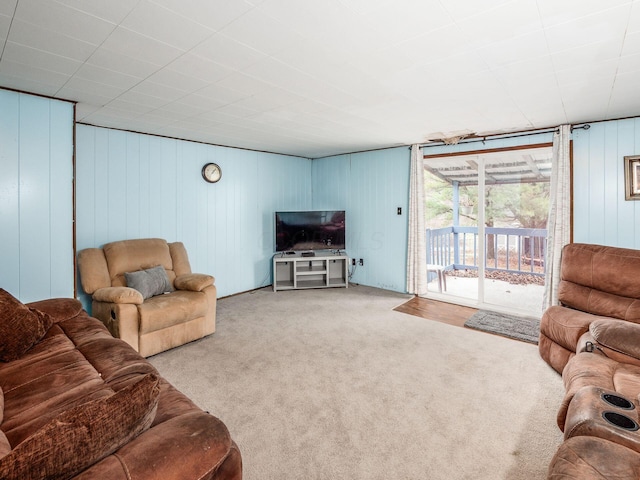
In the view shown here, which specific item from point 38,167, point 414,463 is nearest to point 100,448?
point 414,463

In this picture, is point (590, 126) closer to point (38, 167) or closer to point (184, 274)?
point (184, 274)

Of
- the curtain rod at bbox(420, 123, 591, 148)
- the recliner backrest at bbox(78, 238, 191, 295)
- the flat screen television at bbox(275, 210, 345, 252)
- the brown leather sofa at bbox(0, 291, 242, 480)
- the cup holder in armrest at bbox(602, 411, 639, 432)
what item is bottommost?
the cup holder in armrest at bbox(602, 411, 639, 432)

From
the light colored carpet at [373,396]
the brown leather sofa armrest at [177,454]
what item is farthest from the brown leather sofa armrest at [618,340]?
the brown leather sofa armrest at [177,454]

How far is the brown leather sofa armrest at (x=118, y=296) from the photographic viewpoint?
3.04m

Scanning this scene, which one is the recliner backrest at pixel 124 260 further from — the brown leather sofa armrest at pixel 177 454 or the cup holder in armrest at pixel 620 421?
the cup holder in armrest at pixel 620 421

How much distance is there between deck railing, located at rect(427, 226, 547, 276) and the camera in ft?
17.2

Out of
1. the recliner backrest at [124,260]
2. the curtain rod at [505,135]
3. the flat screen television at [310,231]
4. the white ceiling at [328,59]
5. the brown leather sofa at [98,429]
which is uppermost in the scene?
the curtain rod at [505,135]

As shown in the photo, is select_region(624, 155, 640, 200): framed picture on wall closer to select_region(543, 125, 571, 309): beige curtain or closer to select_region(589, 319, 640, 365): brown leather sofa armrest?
select_region(543, 125, 571, 309): beige curtain

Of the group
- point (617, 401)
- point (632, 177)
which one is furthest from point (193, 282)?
point (632, 177)

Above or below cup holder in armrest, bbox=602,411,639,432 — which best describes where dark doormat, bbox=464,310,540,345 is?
below

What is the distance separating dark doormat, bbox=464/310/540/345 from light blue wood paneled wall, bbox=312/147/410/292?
139cm

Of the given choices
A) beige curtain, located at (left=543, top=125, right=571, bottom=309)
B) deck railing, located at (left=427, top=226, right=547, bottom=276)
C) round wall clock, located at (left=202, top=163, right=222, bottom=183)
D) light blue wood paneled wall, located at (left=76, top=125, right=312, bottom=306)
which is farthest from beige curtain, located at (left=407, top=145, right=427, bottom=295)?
round wall clock, located at (left=202, top=163, right=222, bottom=183)

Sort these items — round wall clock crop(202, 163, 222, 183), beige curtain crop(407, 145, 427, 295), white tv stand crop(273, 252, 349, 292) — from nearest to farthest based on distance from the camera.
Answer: round wall clock crop(202, 163, 222, 183) → beige curtain crop(407, 145, 427, 295) → white tv stand crop(273, 252, 349, 292)

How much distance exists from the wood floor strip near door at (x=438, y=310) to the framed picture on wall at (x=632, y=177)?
2.07 m
